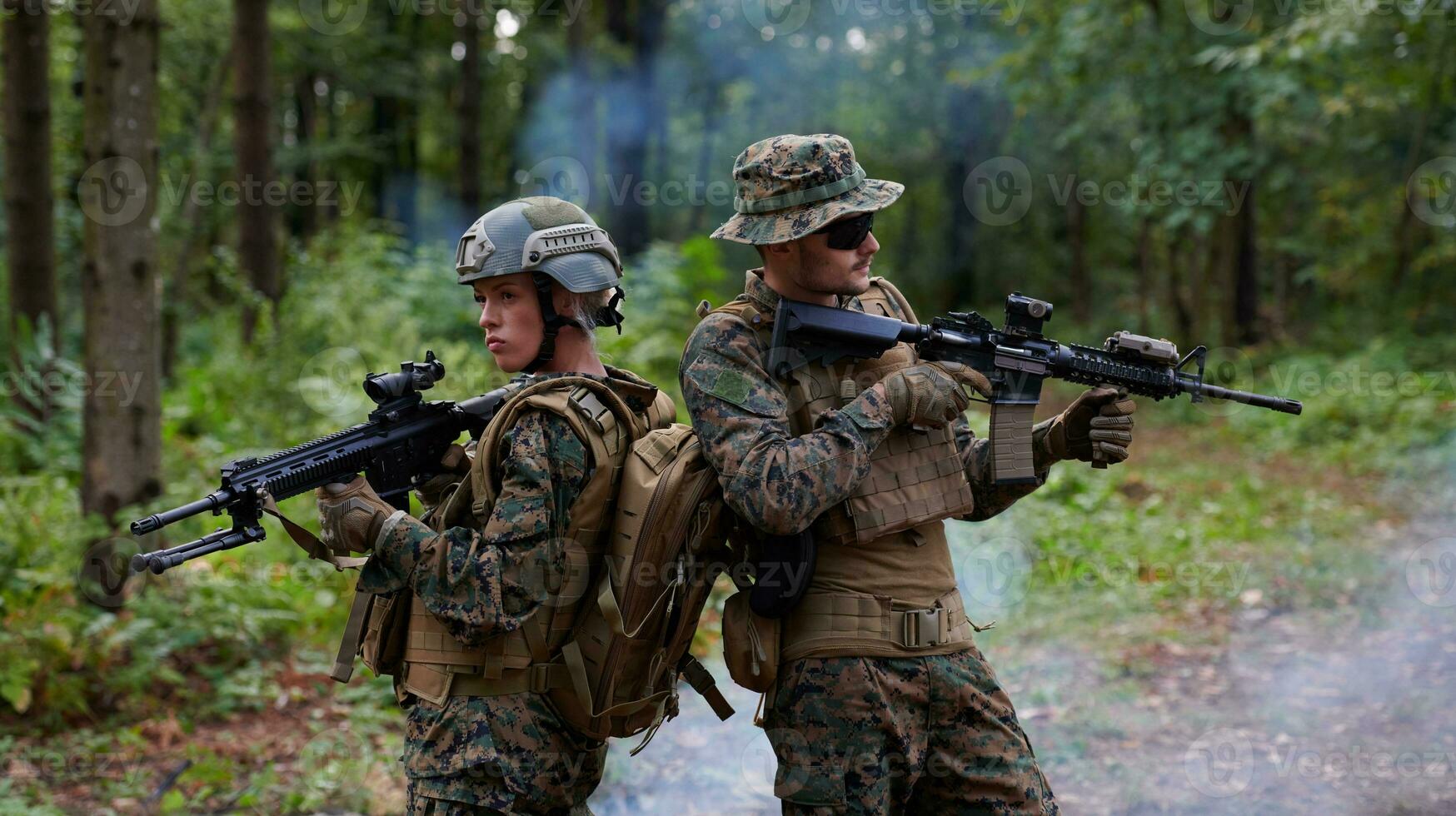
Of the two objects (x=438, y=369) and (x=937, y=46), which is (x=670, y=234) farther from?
(x=438, y=369)

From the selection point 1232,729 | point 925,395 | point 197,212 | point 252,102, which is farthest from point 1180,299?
point 925,395

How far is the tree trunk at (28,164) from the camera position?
9.20m

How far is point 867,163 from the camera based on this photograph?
85.7 ft

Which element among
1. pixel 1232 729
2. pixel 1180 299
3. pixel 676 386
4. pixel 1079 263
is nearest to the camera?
pixel 1232 729

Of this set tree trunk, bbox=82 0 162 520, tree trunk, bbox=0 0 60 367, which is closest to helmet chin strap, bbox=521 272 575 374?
tree trunk, bbox=82 0 162 520

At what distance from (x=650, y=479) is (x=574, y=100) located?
15056 millimetres

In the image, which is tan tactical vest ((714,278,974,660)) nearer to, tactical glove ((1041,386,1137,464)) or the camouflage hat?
the camouflage hat

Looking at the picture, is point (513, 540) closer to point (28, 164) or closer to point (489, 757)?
point (489, 757)

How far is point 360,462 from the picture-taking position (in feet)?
9.59

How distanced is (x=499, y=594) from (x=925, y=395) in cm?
113

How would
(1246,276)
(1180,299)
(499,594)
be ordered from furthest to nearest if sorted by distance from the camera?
(1180,299) < (1246,276) < (499,594)

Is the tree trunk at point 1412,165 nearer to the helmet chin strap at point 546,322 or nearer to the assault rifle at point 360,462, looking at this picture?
the helmet chin strap at point 546,322

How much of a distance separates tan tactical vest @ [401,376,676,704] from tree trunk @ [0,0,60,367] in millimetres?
7156

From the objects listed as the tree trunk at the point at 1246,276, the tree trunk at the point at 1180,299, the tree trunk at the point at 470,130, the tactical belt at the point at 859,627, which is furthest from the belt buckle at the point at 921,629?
the tree trunk at the point at 1180,299
